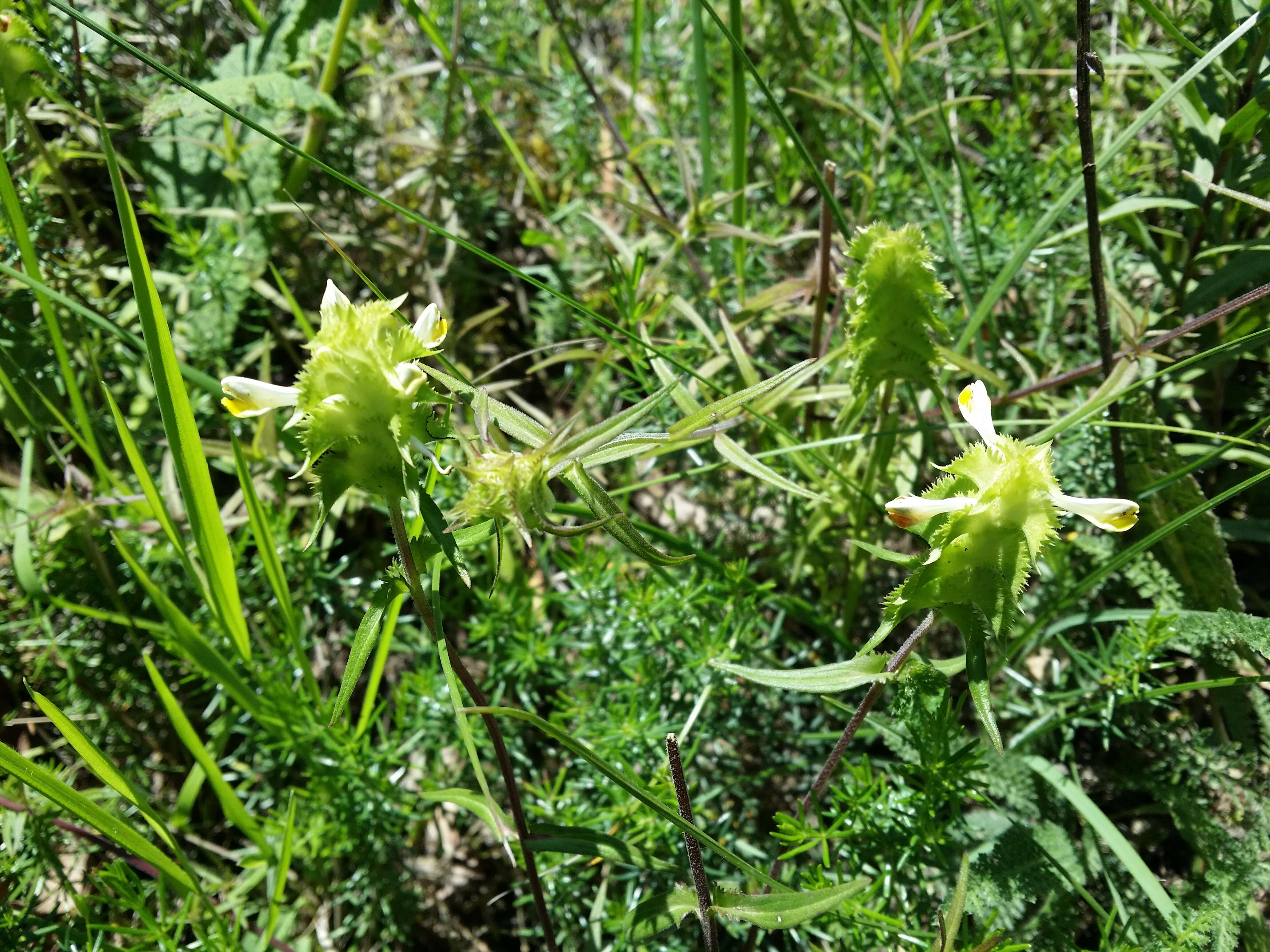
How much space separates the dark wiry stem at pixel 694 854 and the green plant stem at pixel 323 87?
7.12 ft

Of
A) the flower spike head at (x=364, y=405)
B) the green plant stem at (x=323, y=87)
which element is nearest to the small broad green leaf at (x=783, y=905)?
the flower spike head at (x=364, y=405)

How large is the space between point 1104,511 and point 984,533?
21 centimetres

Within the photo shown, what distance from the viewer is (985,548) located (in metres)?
1.32

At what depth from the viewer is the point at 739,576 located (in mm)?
2082

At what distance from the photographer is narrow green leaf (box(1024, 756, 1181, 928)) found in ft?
5.71

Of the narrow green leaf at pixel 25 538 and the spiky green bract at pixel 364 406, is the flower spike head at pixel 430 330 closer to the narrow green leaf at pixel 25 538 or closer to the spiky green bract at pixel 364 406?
the spiky green bract at pixel 364 406

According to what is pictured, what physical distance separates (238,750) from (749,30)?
3.06 m

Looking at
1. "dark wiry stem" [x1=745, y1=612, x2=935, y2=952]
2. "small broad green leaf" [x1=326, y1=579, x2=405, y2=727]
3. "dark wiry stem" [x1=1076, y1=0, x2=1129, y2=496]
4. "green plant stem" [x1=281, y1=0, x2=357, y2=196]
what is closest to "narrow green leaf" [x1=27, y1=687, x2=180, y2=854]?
"small broad green leaf" [x1=326, y1=579, x2=405, y2=727]

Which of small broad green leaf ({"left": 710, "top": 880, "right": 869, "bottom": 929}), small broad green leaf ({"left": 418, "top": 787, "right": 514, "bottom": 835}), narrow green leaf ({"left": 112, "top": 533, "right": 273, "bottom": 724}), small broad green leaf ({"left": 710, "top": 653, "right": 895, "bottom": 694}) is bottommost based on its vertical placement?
small broad green leaf ({"left": 418, "top": 787, "right": 514, "bottom": 835})

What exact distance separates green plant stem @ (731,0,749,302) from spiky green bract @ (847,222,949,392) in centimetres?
63

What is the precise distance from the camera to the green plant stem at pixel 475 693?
138cm

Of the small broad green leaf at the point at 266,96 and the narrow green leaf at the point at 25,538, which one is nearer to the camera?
the narrow green leaf at the point at 25,538

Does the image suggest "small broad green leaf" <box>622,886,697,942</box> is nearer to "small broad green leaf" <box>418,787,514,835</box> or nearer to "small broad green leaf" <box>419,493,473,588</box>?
"small broad green leaf" <box>418,787,514,835</box>

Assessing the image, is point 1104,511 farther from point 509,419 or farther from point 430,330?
point 430,330
